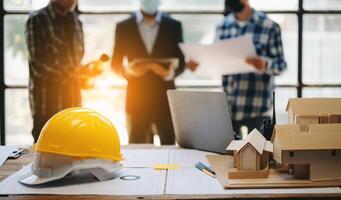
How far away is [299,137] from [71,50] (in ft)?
6.17

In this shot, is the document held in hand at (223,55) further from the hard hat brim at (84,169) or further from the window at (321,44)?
the hard hat brim at (84,169)

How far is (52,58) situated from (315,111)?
1797 millimetres

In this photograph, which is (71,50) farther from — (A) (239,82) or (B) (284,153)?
(B) (284,153)

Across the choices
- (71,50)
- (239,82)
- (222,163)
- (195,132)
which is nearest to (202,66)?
(239,82)

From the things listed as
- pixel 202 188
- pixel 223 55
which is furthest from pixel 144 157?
pixel 223 55

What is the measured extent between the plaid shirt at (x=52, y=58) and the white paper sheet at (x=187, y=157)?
125 cm

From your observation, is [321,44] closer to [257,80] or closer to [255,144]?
[257,80]

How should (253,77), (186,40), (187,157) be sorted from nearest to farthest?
1. (187,157)
2. (253,77)
3. (186,40)

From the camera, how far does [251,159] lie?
4.98 ft

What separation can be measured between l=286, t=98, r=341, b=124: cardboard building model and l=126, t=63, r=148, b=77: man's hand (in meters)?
1.47

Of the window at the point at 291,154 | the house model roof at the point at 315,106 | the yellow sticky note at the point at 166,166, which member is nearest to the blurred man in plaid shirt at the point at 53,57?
the yellow sticky note at the point at 166,166

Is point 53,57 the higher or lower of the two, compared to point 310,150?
higher

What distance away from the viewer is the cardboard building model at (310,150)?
56.7 inches

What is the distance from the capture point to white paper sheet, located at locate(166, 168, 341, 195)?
1355 millimetres
